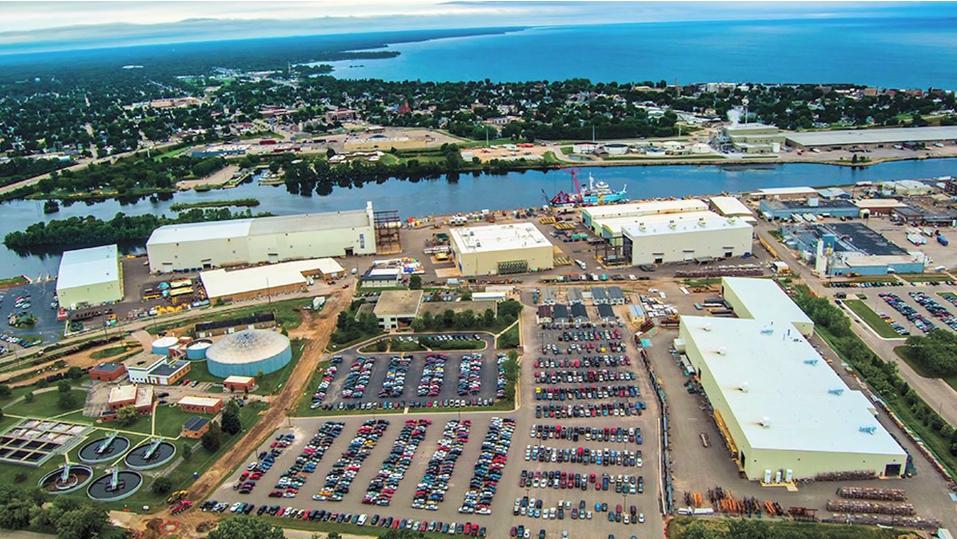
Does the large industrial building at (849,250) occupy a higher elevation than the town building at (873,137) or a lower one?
lower

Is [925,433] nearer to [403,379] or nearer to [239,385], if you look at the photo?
[403,379]

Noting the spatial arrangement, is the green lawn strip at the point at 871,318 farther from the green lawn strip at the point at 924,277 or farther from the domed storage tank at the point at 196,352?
the domed storage tank at the point at 196,352

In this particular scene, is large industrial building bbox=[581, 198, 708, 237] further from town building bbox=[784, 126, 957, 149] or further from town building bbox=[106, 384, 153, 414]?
town building bbox=[106, 384, 153, 414]

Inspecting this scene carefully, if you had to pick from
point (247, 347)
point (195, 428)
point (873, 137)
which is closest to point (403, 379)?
point (247, 347)

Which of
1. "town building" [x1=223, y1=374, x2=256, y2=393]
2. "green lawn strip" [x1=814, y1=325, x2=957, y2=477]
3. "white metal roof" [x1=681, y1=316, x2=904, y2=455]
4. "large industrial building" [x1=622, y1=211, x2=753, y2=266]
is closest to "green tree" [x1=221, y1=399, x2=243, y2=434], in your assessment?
"town building" [x1=223, y1=374, x2=256, y2=393]

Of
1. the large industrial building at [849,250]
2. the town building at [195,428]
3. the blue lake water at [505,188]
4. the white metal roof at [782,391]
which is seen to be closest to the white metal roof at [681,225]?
the large industrial building at [849,250]

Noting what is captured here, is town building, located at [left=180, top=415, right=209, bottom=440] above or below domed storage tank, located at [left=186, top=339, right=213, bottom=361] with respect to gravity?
below
